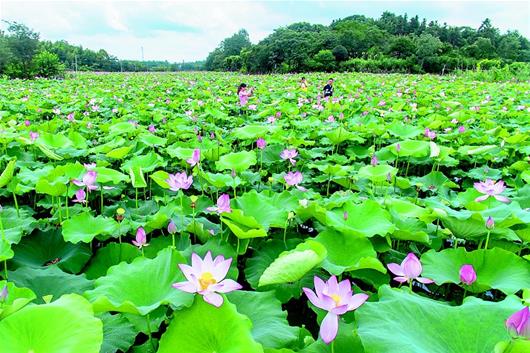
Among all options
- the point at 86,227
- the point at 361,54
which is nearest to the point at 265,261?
the point at 86,227

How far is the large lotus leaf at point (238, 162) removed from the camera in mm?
2182

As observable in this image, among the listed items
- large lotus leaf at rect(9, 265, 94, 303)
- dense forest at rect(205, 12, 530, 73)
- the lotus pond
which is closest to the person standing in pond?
the lotus pond

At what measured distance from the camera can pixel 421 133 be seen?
3598mm

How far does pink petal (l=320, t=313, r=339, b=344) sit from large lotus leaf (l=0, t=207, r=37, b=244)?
1.05 meters

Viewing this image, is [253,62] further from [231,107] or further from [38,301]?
[38,301]

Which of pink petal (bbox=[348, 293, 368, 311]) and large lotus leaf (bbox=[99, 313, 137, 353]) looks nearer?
pink petal (bbox=[348, 293, 368, 311])

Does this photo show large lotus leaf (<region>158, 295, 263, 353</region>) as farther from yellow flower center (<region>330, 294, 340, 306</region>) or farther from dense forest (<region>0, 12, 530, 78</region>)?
dense forest (<region>0, 12, 530, 78</region>)

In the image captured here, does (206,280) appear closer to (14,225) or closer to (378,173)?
(14,225)

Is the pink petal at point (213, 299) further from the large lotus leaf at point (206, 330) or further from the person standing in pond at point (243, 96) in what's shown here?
the person standing in pond at point (243, 96)

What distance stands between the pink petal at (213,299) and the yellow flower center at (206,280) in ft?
0.09

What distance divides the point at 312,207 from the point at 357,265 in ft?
1.23

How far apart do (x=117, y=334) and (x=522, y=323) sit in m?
0.83

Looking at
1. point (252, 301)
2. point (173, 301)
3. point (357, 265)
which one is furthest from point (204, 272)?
point (357, 265)

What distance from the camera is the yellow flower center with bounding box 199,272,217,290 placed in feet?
2.71
